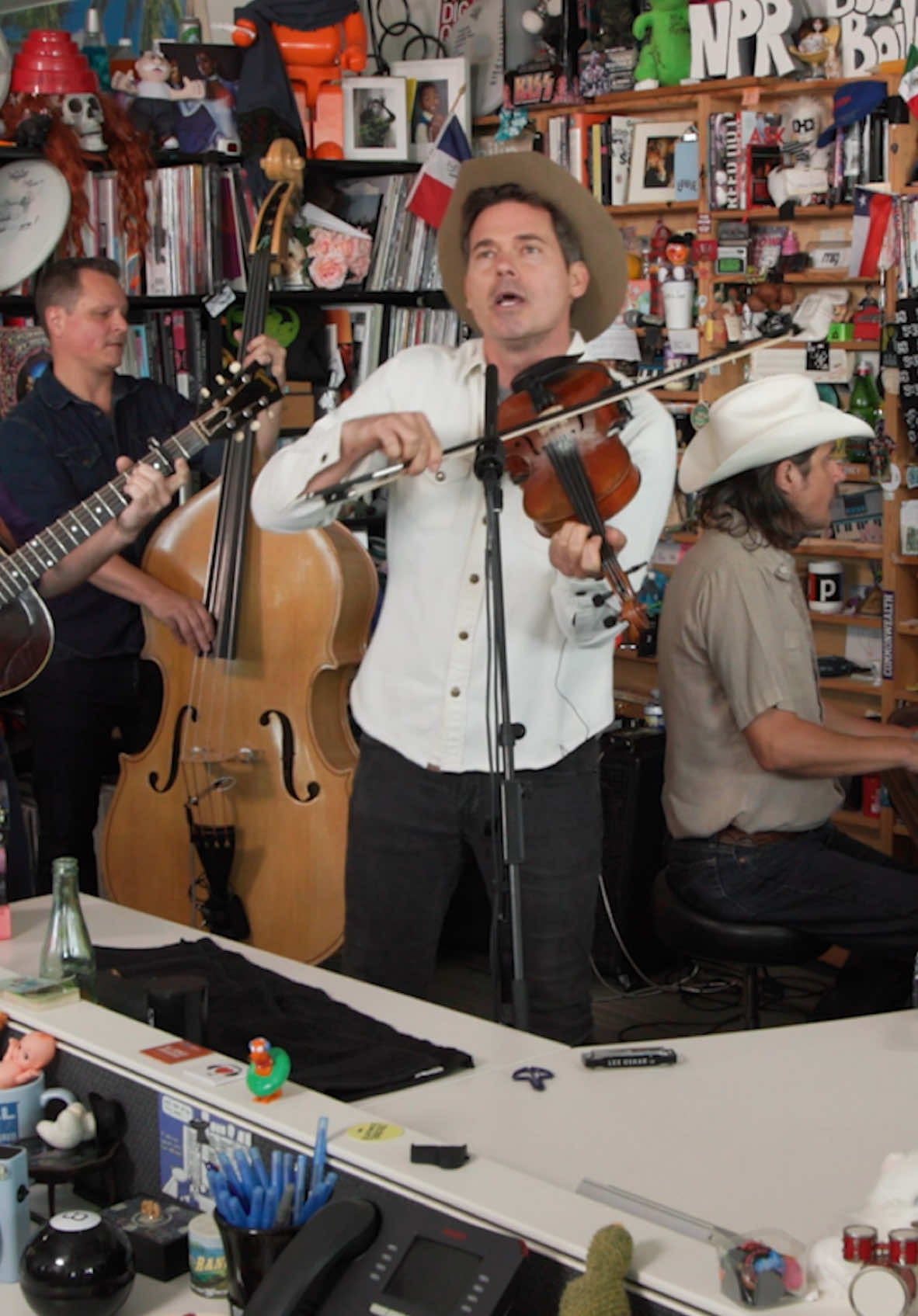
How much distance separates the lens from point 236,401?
283 cm

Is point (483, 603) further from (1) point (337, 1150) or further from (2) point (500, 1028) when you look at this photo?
(1) point (337, 1150)

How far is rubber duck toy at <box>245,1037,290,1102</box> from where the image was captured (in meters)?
1.46

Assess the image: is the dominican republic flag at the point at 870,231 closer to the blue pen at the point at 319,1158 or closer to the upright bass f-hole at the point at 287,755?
the upright bass f-hole at the point at 287,755

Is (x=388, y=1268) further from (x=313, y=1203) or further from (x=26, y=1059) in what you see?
(x=26, y=1059)

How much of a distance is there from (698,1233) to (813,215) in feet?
12.5

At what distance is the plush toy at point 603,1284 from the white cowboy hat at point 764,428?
1.95m

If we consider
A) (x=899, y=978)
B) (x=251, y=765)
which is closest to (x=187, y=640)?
(x=251, y=765)

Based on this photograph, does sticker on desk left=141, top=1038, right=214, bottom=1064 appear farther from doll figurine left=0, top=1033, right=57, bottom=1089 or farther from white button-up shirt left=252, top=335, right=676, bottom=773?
white button-up shirt left=252, top=335, right=676, bottom=773

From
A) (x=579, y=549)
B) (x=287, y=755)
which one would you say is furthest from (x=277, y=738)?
(x=579, y=549)

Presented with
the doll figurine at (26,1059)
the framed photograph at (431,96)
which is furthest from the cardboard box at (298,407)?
the doll figurine at (26,1059)

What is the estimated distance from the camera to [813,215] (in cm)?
455

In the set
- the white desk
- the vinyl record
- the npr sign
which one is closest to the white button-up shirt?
the white desk

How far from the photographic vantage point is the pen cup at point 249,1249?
4.20ft

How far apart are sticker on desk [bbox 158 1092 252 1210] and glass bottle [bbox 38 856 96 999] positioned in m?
0.33
